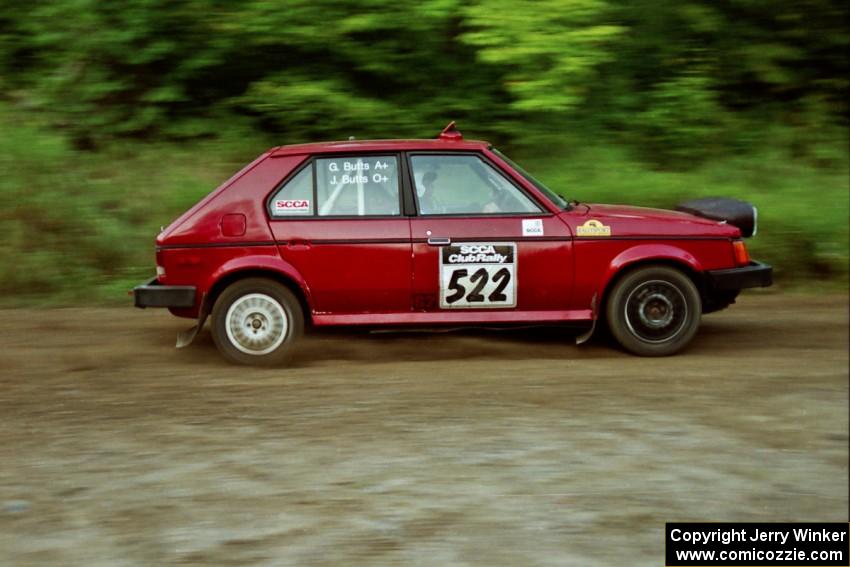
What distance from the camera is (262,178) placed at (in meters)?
7.56

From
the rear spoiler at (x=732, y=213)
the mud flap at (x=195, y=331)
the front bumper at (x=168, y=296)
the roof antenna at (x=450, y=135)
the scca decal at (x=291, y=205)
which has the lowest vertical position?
the mud flap at (x=195, y=331)

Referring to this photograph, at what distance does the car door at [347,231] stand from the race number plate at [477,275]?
0.90 feet

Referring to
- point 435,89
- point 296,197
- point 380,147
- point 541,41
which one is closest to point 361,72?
point 435,89

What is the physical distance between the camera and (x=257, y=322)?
7516 mm

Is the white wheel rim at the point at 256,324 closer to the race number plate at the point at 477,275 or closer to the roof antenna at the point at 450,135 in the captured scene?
the race number plate at the point at 477,275

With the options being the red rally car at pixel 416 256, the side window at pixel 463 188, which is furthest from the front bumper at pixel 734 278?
the side window at pixel 463 188

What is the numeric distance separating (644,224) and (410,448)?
9.42 feet

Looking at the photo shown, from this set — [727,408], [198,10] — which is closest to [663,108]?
[198,10]

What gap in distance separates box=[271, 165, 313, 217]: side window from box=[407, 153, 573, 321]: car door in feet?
2.44

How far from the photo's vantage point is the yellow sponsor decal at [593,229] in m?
7.49

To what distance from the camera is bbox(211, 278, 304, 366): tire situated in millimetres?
7473

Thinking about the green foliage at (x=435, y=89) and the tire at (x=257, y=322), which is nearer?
the tire at (x=257, y=322)

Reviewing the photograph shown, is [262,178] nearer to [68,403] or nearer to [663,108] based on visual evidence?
[68,403]

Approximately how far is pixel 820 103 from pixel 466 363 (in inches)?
350
